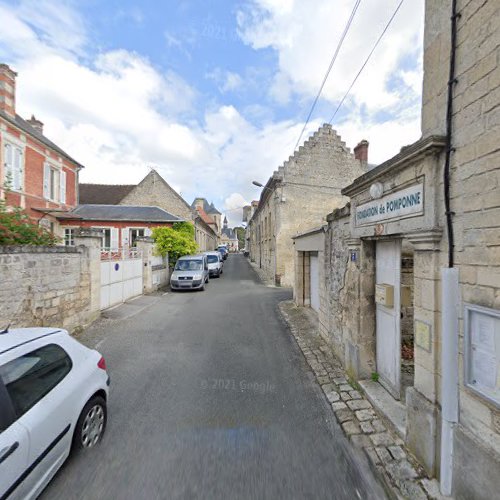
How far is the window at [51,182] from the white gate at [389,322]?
18926mm

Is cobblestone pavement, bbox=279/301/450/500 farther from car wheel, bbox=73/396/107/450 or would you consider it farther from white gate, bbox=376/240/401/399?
car wheel, bbox=73/396/107/450

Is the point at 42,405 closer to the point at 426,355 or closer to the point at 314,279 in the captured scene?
the point at 426,355

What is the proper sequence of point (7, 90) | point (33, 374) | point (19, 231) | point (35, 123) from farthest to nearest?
1. point (35, 123)
2. point (7, 90)
3. point (19, 231)
4. point (33, 374)

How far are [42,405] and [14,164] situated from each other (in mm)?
16587

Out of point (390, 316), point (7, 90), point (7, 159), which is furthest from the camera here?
point (7, 90)

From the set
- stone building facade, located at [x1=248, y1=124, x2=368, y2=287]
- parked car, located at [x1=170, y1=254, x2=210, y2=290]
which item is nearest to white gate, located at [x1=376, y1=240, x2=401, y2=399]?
parked car, located at [x1=170, y1=254, x2=210, y2=290]

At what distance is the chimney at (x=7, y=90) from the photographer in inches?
538

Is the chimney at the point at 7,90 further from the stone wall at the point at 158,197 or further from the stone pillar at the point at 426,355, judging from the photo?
the stone pillar at the point at 426,355

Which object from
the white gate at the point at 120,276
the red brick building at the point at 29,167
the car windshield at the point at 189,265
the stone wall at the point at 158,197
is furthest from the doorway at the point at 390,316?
the stone wall at the point at 158,197

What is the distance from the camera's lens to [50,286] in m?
5.88

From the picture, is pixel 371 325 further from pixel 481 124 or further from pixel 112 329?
pixel 112 329

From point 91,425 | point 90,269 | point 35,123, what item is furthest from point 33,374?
point 35,123

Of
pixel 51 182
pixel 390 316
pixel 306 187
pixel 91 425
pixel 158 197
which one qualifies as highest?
pixel 158 197

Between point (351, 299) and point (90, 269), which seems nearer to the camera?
point (351, 299)
